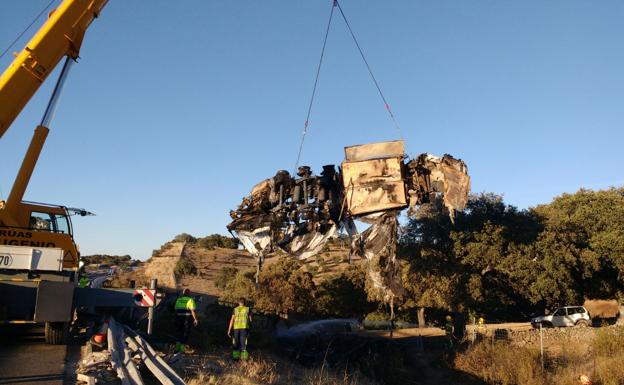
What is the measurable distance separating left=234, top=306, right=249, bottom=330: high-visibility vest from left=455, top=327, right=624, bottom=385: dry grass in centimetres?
952

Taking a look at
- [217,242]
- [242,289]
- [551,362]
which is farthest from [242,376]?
[217,242]

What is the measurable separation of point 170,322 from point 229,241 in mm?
41925

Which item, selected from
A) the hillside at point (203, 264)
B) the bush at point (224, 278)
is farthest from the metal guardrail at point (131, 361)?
the bush at point (224, 278)

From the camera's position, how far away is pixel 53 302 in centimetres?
970

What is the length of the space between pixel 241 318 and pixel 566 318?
24180 millimetres

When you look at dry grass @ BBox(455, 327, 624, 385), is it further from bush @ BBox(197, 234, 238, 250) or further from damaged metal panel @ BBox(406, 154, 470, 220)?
bush @ BBox(197, 234, 238, 250)

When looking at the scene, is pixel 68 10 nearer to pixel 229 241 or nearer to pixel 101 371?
pixel 101 371

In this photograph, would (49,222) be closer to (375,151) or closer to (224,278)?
(375,151)

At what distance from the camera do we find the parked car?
2894 centimetres

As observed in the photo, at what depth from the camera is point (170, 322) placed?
15023mm

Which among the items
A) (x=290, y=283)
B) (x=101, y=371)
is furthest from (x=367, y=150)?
(x=290, y=283)

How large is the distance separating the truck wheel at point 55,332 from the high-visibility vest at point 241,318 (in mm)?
3840

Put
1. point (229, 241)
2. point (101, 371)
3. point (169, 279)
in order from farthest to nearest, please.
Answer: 1. point (229, 241)
2. point (169, 279)
3. point (101, 371)

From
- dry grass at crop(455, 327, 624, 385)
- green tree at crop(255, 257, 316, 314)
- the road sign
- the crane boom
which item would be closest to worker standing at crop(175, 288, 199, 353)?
the road sign
